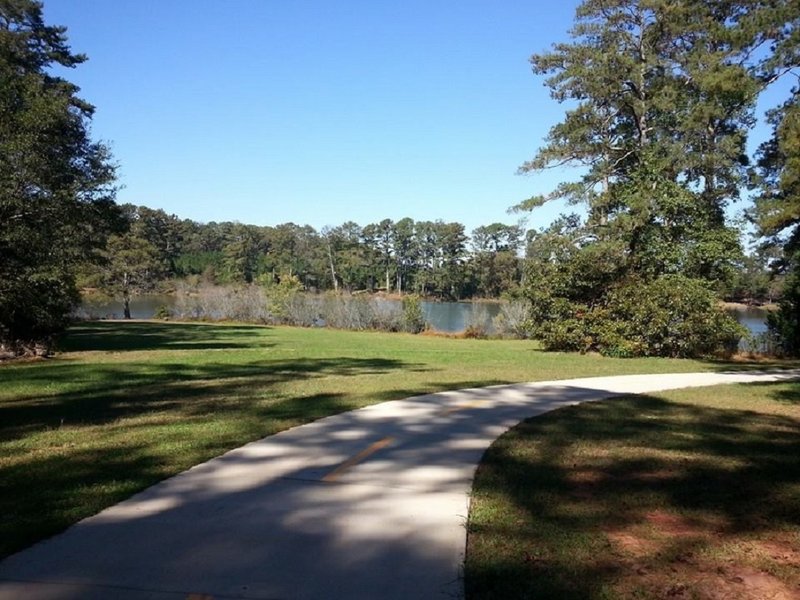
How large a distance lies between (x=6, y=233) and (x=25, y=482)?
42.2 ft

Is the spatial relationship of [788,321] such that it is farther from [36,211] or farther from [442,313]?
[442,313]

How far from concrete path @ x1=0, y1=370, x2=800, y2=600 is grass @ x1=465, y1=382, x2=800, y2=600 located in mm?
306

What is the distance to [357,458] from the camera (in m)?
6.34

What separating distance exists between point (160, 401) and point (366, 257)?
98.4 m

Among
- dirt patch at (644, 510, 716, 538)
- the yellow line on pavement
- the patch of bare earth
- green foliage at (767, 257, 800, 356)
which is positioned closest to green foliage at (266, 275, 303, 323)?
green foliage at (767, 257, 800, 356)

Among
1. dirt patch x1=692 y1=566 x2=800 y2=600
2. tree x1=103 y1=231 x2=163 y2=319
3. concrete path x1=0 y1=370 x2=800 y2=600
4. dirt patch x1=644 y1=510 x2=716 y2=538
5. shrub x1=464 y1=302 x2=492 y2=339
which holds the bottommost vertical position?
dirt patch x1=692 y1=566 x2=800 y2=600

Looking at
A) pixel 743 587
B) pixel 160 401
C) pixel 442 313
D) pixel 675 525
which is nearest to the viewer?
pixel 743 587

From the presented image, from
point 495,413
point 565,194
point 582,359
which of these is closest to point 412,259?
point 565,194

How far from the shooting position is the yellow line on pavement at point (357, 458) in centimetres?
569

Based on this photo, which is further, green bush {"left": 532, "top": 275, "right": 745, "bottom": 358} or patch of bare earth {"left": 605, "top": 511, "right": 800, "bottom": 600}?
green bush {"left": 532, "top": 275, "right": 745, "bottom": 358}

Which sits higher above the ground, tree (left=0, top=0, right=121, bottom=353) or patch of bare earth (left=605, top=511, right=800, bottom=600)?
tree (left=0, top=0, right=121, bottom=353)

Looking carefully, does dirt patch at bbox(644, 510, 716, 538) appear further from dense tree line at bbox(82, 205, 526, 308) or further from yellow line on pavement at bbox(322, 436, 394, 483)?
dense tree line at bbox(82, 205, 526, 308)

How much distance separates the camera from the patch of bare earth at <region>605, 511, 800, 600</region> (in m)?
3.58

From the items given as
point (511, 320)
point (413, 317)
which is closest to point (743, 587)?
point (511, 320)
